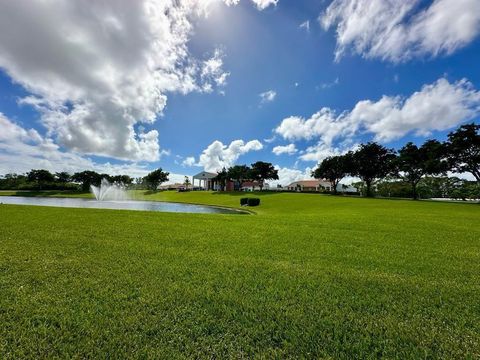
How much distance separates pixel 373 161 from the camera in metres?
51.5

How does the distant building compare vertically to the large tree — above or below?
below

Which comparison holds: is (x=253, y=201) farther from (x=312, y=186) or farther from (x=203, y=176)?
(x=312, y=186)

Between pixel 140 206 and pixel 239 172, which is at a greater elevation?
pixel 239 172

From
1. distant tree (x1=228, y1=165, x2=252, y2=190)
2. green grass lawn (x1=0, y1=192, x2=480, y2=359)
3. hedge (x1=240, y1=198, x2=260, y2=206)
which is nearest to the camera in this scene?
green grass lawn (x1=0, y1=192, x2=480, y2=359)

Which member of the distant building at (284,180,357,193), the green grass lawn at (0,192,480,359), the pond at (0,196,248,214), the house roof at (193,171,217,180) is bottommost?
the pond at (0,196,248,214)

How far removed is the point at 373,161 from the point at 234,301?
2251 inches

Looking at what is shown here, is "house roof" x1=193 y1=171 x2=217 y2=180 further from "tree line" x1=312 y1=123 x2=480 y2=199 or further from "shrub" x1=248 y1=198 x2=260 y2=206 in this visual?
"shrub" x1=248 y1=198 x2=260 y2=206

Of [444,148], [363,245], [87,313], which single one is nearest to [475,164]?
[444,148]

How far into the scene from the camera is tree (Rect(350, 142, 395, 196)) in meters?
50.8

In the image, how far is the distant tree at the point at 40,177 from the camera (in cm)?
7531

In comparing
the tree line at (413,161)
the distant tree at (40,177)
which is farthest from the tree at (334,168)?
the distant tree at (40,177)

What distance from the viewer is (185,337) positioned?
2752mm

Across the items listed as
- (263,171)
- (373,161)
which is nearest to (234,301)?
(373,161)

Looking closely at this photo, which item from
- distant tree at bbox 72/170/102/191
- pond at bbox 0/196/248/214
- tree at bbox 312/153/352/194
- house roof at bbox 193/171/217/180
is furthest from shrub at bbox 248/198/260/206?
distant tree at bbox 72/170/102/191
